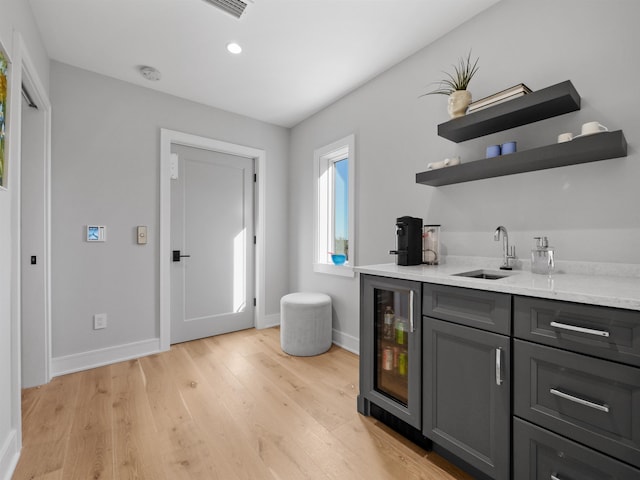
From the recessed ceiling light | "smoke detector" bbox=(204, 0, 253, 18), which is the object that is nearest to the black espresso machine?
"smoke detector" bbox=(204, 0, 253, 18)

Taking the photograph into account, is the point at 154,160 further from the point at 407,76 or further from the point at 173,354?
the point at 407,76

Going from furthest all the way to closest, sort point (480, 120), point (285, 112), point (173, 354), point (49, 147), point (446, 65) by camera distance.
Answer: point (285, 112)
point (173, 354)
point (49, 147)
point (446, 65)
point (480, 120)

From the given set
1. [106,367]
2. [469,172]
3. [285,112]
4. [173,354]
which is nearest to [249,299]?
[173,354]

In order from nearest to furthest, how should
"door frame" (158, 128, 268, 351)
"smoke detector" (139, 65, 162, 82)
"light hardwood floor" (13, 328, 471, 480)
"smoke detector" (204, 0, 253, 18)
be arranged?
"light hardwood floor" (13, 328, 471, 480) < "smoke detector" (204, 0, 253, 18) < "smoke detector" (139, 65, 162, 82) < "door frame" (158, 128, 268, 351)

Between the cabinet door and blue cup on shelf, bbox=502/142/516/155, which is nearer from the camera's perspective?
the cabinet door

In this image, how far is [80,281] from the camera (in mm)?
2576

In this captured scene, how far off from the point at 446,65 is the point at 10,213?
286 cm

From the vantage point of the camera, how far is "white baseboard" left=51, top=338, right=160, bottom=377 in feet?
8.12

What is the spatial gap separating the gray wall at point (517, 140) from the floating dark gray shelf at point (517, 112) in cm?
8

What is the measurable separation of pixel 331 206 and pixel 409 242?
1574mm

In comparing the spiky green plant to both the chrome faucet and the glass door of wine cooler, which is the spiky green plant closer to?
the chrome faucet

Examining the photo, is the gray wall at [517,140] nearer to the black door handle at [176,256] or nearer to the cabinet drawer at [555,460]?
the cabinet drawer at [555,460]

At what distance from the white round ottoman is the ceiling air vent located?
2.34 meters

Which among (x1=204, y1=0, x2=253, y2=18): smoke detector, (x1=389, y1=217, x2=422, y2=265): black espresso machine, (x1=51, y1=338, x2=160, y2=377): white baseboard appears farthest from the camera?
(x1=51, y1=338, x2=160, y2=377): white baseboard
